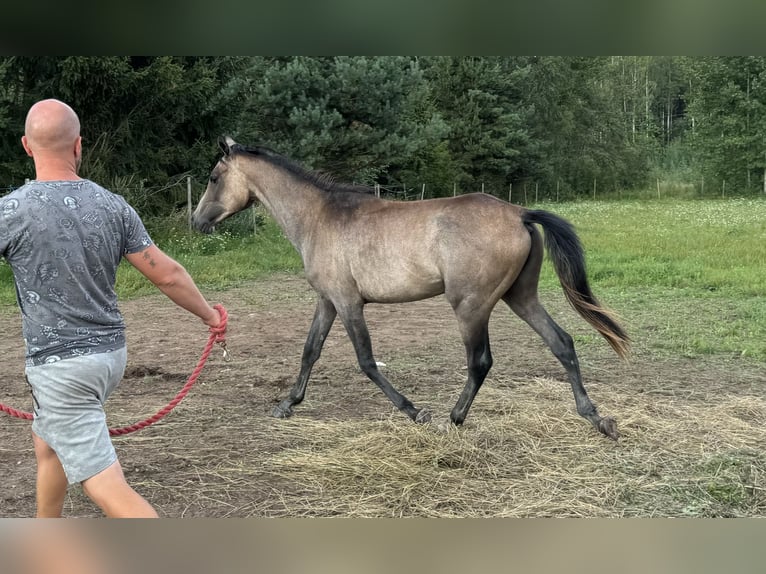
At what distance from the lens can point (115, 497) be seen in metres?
2.52

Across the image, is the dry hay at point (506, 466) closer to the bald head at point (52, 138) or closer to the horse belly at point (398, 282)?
the horse belly at point (398, 282)

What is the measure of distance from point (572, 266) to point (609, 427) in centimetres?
107

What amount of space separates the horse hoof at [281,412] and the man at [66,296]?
278 cm

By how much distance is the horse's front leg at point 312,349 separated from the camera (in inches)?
217

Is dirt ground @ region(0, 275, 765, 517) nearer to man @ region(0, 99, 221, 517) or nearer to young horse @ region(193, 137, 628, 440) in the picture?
young horse @ region(193, 137, 628, 440)

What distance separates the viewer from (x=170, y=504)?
3906mm

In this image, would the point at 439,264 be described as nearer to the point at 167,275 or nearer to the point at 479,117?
the point at 167,275

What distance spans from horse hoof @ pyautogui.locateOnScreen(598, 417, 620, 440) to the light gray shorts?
3219mm

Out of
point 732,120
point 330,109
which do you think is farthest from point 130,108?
point 732,120

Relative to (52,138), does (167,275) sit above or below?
below

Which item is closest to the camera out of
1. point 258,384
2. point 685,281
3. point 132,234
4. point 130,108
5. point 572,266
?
point 132,234

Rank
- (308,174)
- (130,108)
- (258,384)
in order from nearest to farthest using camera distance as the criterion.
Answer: (308,174), (258,384), (130,108)

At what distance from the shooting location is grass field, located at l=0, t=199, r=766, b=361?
779cm

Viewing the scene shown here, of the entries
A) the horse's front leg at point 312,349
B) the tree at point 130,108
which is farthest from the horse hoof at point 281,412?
the tree at point 130,108
